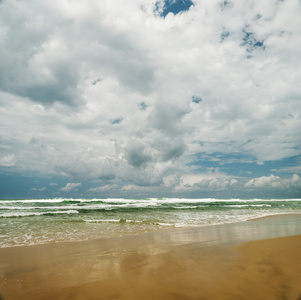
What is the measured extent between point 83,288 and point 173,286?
5.27ft

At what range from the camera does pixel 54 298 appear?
3.36m

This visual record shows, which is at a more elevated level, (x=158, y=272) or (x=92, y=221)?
(x=92, y=221)

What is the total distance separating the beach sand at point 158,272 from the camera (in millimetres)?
3350

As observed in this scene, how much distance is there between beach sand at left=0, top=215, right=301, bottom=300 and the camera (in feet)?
11.0

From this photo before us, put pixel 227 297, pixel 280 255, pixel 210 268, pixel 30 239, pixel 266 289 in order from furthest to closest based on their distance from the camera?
pixel 30 239
pixel 280 255
pixel 210 268
pixel 266 289
pixel 227 297

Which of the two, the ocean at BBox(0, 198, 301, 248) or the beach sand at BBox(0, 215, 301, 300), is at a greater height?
the ocean at BBox(0, 198, 301, 248)

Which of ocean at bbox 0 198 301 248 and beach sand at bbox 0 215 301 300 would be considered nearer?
beach sand at bbox 0 215 301 300

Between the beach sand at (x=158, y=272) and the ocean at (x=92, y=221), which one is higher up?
the ocean at (x=92, y=221)

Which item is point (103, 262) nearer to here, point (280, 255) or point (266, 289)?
point (266, 289)

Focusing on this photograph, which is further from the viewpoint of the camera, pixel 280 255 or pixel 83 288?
pixel 280 255

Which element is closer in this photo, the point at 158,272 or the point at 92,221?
the point at 158,272

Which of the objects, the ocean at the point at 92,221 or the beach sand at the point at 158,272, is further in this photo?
the ocean at the point at 92,221

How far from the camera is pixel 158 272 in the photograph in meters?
4.22

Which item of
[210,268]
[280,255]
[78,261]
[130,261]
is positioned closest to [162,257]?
[130,261]
